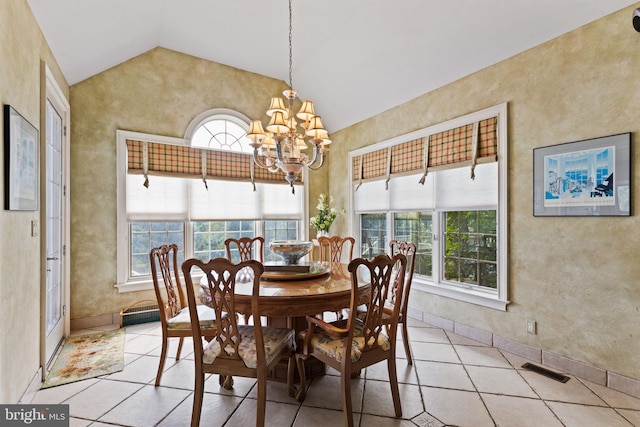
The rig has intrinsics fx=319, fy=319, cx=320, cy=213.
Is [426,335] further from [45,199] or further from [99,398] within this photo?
[45,199]

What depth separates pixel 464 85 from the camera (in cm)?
347

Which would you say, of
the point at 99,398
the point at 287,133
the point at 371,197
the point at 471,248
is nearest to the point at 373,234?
the point at 371,197

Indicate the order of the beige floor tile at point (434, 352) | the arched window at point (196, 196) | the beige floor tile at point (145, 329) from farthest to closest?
the arched window at point (196, 196)
the beige floor tile at point (145, 329)
the beige floor tile at point (434, 352)

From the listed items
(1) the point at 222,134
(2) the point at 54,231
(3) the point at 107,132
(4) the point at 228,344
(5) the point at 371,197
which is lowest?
(4) the point at 228,344

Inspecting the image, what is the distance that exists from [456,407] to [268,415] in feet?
4.19

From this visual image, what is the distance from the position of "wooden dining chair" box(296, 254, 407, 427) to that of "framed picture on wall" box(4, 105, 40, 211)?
201 cm

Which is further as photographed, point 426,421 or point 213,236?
point 213,236

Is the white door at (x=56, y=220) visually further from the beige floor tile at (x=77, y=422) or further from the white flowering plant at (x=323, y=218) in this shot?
the white flowering plant at (x=323, y=218)

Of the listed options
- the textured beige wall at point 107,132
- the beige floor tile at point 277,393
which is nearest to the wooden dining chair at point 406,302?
the beige floor tile at point 277,393

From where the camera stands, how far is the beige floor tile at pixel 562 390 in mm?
2258

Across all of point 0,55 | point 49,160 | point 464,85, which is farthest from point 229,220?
point 464,85

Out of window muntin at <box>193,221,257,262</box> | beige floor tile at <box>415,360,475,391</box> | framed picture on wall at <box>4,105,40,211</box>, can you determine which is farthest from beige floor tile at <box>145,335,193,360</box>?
beige floor tile at <box>415,360,475,391</box>

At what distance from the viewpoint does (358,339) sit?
2100 mm

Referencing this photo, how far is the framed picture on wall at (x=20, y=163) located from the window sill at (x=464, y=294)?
12.6 feet
